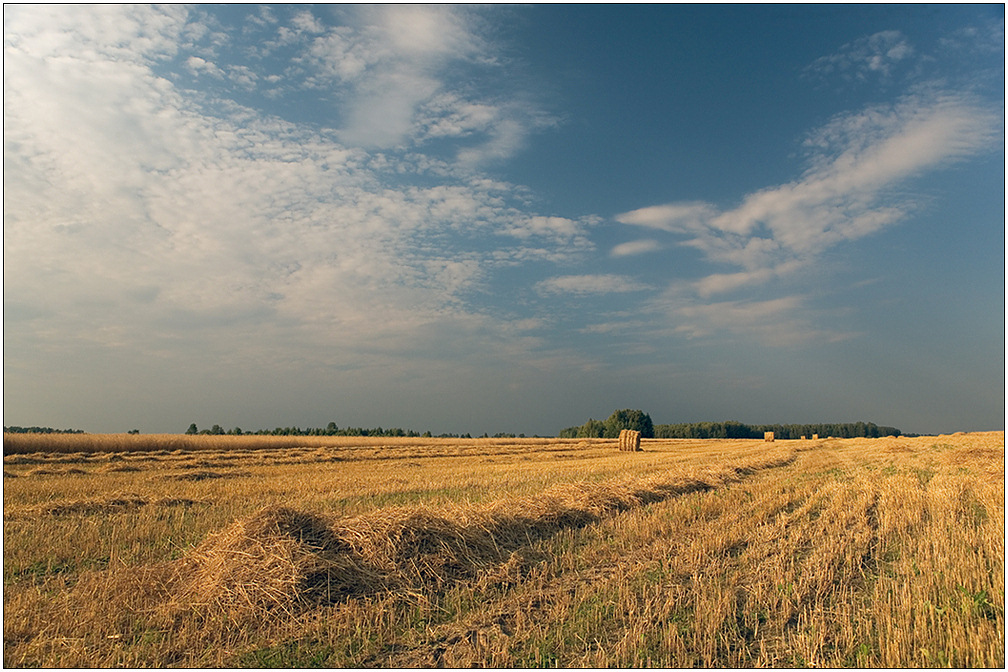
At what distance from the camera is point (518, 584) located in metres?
7.41

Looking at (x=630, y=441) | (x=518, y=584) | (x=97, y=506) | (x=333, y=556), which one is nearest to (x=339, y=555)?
(x=333, y=556)

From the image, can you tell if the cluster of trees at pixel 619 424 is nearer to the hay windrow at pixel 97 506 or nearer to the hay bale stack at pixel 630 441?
the hay bale stack at pixel 630 441

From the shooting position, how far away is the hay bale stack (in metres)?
53.4

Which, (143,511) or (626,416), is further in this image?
(626,416)

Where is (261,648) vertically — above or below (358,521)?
below

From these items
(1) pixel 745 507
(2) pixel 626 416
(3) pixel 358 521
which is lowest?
(2) pixel 626 416

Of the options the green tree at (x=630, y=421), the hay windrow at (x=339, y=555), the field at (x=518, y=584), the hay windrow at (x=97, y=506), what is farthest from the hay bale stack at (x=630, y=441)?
the green tree at (x=630, y=421)

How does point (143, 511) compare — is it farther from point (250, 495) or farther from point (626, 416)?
point (626, 416)

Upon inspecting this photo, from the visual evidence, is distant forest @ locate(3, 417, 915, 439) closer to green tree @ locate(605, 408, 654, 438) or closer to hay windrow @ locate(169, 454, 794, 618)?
green tree @ locate(605, 408, 654, 438)

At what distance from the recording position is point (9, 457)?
95.0 feet

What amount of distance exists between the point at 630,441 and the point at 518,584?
4865 centimetres

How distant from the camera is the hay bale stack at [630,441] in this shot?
175ft

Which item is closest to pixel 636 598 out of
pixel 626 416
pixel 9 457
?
pixel 9 457

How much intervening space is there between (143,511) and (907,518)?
16.1m
